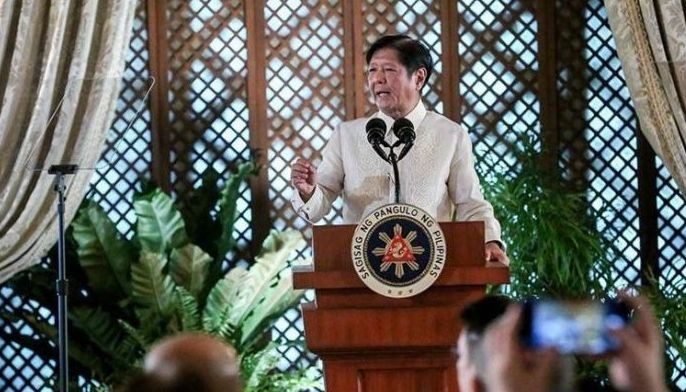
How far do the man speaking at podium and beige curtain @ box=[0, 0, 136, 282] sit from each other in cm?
170

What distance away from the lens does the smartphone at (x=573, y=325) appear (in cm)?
168

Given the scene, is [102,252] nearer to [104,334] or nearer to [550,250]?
[104,334]

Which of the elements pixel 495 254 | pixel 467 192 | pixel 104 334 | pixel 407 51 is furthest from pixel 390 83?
pixel 104 334

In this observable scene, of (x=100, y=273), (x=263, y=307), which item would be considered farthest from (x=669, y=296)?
(x=100, y=273)

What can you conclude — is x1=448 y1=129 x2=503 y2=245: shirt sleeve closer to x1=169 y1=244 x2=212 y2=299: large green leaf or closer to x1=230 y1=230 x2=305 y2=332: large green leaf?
x1=230 y1=230 x2=305 y2=332: large green leaf

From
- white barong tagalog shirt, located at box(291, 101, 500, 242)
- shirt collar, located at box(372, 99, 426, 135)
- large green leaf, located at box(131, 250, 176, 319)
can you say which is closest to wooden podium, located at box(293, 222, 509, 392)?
white barong tagalog shirt, located at box(291, 101, 500, 242)

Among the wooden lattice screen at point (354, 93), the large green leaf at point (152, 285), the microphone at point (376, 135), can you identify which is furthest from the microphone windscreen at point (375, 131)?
the wooden lattice screen at point (354, 93)

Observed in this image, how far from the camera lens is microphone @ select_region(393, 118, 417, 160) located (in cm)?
377

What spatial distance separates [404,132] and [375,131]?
77 millimetres

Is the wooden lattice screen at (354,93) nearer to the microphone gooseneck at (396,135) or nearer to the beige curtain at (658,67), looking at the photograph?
the beige curtain at (658,67)

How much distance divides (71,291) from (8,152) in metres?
0.63

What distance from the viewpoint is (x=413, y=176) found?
4121 mm

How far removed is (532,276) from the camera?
5.67 m

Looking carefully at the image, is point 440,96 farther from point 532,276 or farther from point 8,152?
point 8,152
